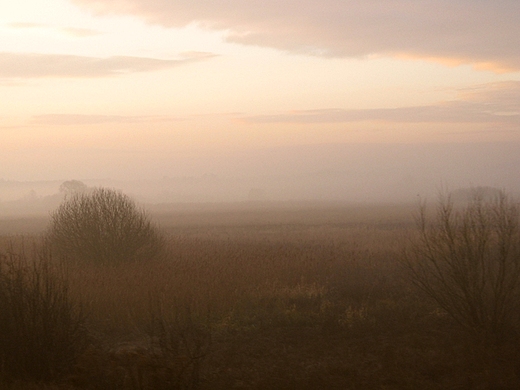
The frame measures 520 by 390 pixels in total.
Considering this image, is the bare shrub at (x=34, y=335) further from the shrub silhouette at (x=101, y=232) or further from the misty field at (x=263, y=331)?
the shrub silhouette at (x=101, y=232)

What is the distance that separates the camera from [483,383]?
27.8 ft

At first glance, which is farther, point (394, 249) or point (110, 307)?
point (394, 249)

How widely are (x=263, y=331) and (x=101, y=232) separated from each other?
27.6ft

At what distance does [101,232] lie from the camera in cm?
1800

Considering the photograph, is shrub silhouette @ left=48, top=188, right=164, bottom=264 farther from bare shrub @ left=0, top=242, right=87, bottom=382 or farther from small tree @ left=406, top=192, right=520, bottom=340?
small tree @ left=406, top=192, right=520, bottom=340

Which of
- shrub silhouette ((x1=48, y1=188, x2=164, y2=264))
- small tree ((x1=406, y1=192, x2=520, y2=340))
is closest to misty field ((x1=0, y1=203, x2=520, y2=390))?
small tree ((x1=406, y1=192, x2=520, y2=340))

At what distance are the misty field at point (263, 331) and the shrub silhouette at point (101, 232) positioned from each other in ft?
2.13

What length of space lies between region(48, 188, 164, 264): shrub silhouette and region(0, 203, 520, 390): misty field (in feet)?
2.13

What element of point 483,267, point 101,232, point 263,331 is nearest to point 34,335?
point 263,331

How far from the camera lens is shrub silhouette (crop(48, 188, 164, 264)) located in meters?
17.9

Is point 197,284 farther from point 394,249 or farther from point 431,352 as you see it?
point 394,249

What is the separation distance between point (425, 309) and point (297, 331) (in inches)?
133

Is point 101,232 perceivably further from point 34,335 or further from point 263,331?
point 34,335

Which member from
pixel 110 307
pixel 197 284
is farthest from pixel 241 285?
pixel 110 307
